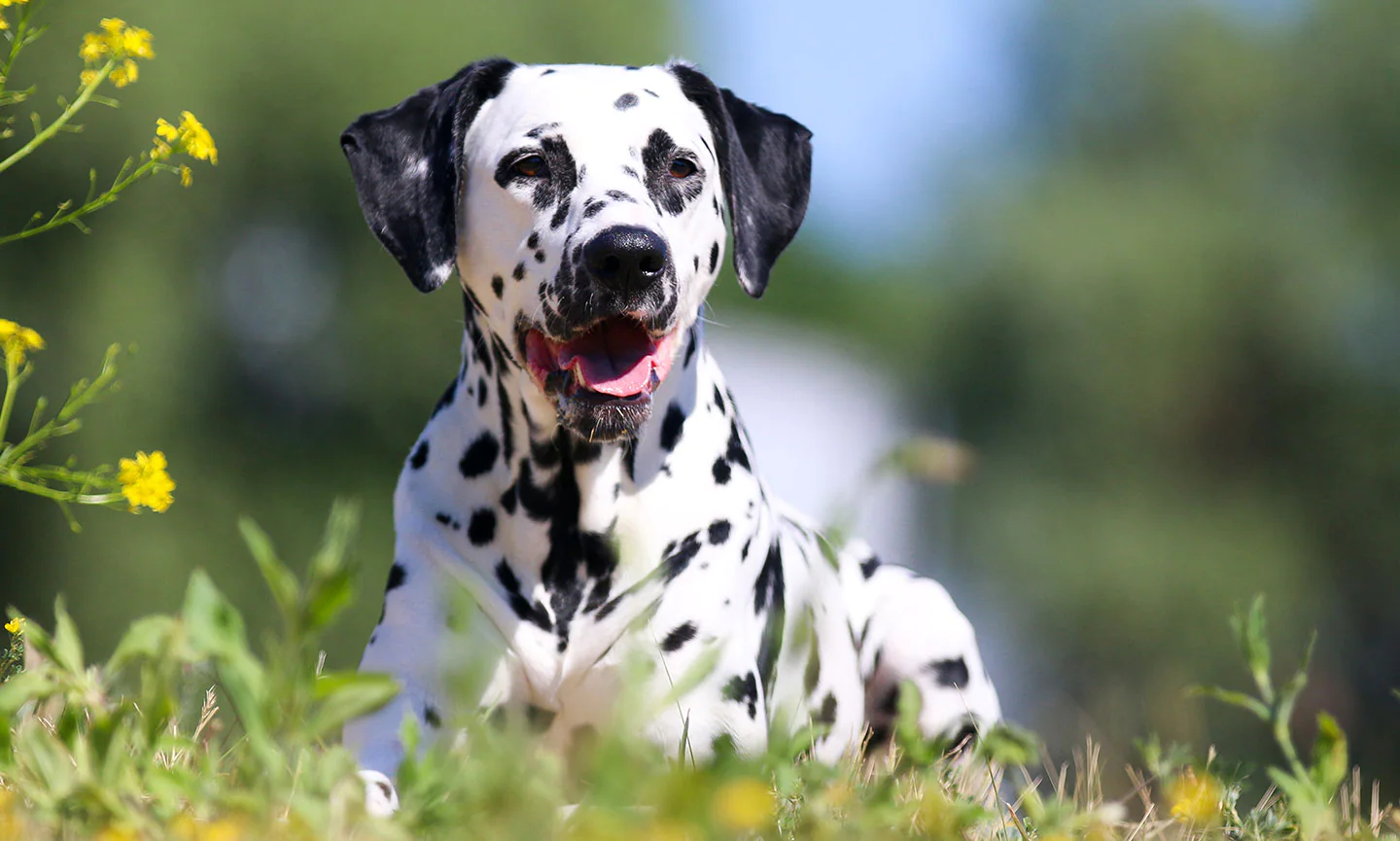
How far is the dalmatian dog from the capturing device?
3.81 m

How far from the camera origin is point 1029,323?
72.1 ft

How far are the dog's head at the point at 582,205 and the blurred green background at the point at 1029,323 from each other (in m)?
9.31

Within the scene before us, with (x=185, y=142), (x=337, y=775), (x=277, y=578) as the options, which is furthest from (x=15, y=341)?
(x=277, y=578)

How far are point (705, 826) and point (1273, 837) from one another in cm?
166

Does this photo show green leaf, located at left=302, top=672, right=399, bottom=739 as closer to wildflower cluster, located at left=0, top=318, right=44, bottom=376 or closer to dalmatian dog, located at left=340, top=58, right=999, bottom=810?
wildflower cluster, located at left=0, top=318, right=44, bottom=376

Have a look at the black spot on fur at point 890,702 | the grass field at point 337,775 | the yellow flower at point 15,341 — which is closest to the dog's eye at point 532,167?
the yellow flower at point 15,341

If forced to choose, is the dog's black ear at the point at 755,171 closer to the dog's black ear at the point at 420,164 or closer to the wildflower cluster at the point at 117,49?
the dog's black ear at the point at 420,164

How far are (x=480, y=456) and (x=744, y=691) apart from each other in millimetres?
928

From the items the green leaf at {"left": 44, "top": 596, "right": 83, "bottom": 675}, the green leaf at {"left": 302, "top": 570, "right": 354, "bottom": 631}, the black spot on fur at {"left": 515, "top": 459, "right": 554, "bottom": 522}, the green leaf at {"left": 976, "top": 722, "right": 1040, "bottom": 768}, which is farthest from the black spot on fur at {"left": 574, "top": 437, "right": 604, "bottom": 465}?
the green leaf at {"left": 302, "top": 570, "right": 354, "bottom": 631}

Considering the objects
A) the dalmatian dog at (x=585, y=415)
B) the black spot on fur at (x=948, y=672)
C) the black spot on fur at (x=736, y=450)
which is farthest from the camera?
the black spot on fur at (x=948, y=672)

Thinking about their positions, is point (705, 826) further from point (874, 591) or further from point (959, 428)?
point (959, 428)

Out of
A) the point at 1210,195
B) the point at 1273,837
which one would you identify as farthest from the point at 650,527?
the point at 1210,195

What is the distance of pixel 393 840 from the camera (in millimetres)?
1998

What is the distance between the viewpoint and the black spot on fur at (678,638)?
3912 mm
